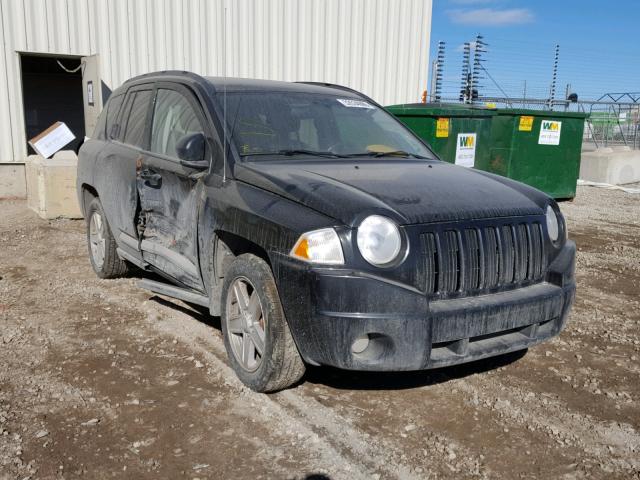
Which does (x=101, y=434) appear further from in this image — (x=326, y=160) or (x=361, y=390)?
(x=326, y=160)

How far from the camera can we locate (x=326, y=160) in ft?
13.0

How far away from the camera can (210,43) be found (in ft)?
38.4

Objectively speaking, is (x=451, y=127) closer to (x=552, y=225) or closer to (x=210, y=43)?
(x=210, y=43)

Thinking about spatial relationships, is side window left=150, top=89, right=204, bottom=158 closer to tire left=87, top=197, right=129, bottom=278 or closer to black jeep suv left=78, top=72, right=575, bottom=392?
black jeep suv left=78, top=72, right=575, bottom=392

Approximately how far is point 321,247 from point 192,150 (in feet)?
4.20

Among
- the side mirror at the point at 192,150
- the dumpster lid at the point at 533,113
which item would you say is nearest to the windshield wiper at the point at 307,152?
the side mirror at the point at 192,150

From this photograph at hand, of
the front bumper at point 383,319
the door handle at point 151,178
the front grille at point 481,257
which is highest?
the door handle at point 151,178

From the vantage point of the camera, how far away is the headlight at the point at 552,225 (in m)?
3.61

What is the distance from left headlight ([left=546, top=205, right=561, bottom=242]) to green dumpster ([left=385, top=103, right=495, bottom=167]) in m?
6.01

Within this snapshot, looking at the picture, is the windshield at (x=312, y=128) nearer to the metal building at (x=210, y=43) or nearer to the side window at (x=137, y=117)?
the side window at (x=137, y=117)

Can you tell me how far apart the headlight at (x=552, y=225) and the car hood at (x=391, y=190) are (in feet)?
0.32

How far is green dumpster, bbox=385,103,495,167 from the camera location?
377 inches

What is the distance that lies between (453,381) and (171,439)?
66.7 inches

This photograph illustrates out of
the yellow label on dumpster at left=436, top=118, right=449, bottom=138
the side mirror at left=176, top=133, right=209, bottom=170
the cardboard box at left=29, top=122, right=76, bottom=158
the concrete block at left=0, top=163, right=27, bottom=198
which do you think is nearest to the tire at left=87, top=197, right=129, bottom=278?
the side mirror at left=176, top=133, right=209, bottom=170
